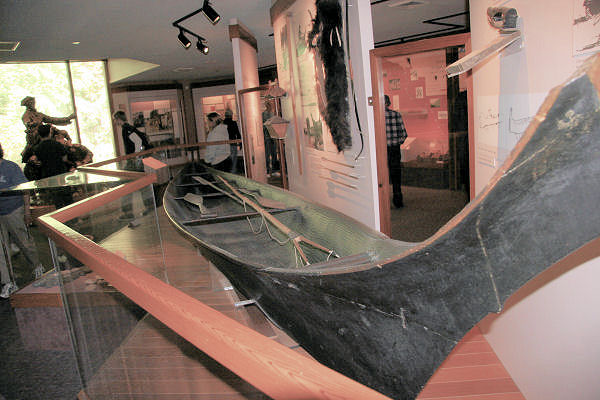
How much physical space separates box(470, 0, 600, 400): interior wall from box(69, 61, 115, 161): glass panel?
31.9 feet

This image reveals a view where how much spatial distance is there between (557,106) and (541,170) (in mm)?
167

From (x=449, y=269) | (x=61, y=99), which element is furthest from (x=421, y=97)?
(x=61, y=99)

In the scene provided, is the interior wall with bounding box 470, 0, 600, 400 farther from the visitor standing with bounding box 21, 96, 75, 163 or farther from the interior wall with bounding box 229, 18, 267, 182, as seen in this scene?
the visitor standing with bounding box 21, 96, 75, 163

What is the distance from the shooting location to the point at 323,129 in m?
4.60

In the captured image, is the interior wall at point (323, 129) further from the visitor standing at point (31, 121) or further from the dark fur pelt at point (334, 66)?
the visitor standing at point (31, 121)

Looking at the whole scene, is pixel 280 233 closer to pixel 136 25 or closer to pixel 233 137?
pixel 136 25

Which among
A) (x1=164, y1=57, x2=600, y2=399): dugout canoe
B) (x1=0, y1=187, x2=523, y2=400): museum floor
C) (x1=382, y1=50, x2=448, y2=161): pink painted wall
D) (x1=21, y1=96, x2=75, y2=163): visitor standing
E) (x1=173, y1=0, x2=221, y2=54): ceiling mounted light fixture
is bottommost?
(x1=0, y1=187, x2=523, y2=400): museum floor

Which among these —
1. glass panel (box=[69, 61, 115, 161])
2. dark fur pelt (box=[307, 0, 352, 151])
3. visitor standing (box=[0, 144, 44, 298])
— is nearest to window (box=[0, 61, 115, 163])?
glass panel (box=[69, 61, 115, 161])

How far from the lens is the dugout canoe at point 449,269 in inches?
37.8

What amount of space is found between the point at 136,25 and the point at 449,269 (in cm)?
717

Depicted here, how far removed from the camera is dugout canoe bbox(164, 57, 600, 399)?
0.96 meters

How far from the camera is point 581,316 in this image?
1.65 meters

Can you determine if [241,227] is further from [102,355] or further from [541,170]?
[541,170]

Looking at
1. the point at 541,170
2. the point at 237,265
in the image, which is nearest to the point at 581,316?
the point at 541,170
